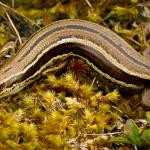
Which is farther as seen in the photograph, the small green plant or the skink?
the skink

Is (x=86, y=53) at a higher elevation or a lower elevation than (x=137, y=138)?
higher

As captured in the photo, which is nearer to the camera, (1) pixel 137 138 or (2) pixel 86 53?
(1) pixel 137 138

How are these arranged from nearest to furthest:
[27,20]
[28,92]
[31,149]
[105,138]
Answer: [31,149]
[105,138]
[28,92]
[27,20]

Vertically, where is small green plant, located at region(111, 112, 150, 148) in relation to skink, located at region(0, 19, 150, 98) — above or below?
below

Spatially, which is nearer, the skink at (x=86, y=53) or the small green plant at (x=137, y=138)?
the small green plant at (x=137, y=138)

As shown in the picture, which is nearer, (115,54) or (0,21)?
(115,54)

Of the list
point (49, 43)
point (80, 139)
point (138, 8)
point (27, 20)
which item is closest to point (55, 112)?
point (80, 139)

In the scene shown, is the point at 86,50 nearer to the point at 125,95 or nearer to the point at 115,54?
the point at 115,54

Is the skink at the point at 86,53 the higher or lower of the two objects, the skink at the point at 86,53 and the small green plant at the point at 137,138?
the higher
